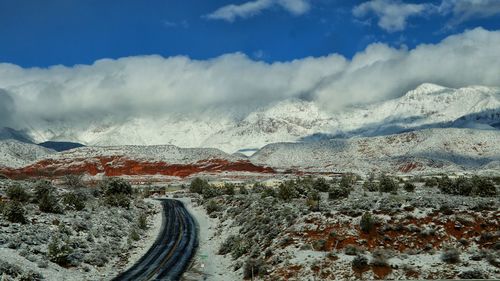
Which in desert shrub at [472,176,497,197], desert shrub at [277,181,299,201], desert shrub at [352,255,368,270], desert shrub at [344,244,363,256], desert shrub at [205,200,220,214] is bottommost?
desert shrub at [352,255,368,270]

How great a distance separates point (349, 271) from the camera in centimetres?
2497

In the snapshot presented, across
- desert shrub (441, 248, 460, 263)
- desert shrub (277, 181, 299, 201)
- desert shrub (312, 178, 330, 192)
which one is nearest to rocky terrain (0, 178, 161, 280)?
desert shrub (277, 181, 299, 201)

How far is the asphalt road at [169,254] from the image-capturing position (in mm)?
30211

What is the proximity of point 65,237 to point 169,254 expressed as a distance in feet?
24.8

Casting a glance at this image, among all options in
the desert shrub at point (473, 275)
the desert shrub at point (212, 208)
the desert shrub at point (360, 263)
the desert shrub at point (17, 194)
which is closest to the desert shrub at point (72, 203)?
the desert shrub at point (17, 194)

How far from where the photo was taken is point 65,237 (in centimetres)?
3488

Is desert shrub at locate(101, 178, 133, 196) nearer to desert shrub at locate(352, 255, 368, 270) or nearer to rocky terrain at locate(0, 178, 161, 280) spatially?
rocky terrain at locate(0, 178, 161, 280)

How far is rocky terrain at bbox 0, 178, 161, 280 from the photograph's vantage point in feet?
93.3

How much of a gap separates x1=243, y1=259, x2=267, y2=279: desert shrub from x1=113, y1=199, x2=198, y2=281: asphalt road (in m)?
4.34

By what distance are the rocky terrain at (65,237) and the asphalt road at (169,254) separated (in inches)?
41.4

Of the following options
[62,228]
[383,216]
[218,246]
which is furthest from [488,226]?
[62,228]

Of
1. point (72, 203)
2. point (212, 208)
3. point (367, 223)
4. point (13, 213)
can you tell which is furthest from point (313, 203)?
point (212, 208)

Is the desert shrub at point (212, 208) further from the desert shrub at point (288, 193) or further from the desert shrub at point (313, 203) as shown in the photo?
the desert shrub at point (313, 203)

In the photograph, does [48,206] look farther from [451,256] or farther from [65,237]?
[451,256]
